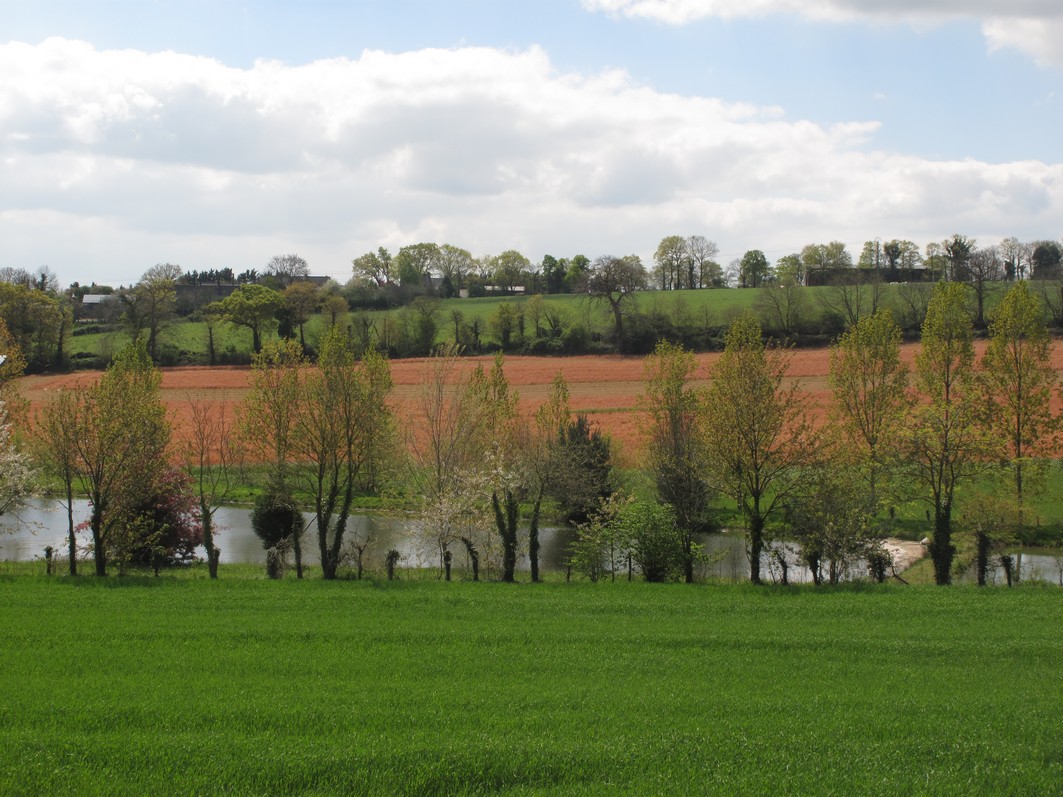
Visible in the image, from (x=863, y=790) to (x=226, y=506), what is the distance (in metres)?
43.3

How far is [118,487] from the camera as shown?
28688 mm

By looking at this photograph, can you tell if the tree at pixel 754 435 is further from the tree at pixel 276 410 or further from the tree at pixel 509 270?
the tree at pixel 509 270

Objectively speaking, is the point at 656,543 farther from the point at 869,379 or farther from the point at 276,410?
the point at 869,379

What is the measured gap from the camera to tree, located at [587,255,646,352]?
3659 inches

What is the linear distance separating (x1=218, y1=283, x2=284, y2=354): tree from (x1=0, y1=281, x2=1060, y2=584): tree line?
5475 centimetres

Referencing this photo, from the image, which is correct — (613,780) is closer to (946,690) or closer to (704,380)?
(946,690)

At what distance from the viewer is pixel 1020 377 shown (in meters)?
39.4

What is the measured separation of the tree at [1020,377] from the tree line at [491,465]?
129 centimetres

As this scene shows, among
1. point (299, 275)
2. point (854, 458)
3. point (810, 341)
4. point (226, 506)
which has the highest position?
point (299, 275)

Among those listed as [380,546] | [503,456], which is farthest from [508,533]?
[380,546]

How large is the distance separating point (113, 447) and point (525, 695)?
→ 65.5 feet

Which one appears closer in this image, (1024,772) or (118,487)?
(1024,772)

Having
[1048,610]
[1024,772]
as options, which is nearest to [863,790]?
[1024,772]

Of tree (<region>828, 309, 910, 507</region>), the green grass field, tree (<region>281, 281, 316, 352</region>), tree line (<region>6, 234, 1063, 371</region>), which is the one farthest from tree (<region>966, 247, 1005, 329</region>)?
tree (<region>281, 281, 316, 352</region>)
